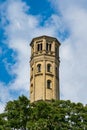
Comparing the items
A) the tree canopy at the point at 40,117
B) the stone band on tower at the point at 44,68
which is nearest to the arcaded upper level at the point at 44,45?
the stone band on tower at the point at 44,68

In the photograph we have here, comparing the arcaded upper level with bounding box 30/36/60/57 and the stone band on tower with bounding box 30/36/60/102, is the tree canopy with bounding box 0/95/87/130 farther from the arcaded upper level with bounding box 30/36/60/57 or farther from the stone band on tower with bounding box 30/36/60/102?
the arcaded upper level with bounding box 30/36/60/57

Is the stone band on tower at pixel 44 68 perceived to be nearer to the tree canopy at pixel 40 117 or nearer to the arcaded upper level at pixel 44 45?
the arcaded upper level at pixel 44 45

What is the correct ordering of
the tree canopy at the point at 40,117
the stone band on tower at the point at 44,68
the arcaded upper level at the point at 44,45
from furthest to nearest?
the arcaded upper level at the point at 44,45 < the stone band on tower at the point at 44,68 < the tree canopy at the point at 40,117

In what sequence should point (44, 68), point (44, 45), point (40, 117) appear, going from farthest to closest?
point (44, 45), point (44, 68), point (40, 117)

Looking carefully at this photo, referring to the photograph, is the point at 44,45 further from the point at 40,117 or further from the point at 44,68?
the point at 40,117

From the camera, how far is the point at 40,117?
135 ft

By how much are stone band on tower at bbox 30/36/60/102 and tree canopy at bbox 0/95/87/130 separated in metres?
41.1

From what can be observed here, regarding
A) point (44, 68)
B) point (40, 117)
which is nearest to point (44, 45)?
point (44, 68)

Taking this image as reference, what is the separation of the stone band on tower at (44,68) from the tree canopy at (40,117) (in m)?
41.1

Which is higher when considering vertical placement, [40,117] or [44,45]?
[44,45]

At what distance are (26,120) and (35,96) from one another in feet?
142

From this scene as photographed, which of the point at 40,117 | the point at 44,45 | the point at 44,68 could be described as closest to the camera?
the point at 40,117

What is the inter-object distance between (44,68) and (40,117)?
47099 mm

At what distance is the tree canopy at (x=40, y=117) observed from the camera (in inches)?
1606
